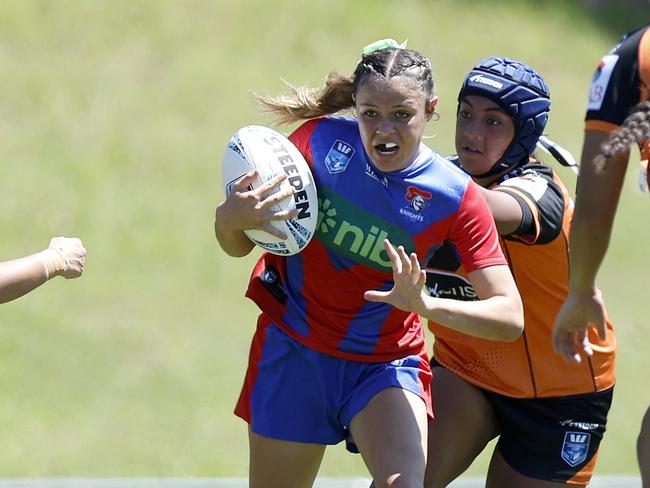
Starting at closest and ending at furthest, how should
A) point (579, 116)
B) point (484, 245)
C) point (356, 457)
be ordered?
point (484, 245) < point (356, 457) < point (579, 116)

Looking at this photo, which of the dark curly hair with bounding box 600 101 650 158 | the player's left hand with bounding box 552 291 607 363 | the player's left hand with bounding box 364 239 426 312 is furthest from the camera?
the player's left hand with bounding box 364 239 426 312

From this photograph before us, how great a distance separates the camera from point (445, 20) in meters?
12.9

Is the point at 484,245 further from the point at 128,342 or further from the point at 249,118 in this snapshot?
the point at 249,118

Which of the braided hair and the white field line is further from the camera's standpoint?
the white field line

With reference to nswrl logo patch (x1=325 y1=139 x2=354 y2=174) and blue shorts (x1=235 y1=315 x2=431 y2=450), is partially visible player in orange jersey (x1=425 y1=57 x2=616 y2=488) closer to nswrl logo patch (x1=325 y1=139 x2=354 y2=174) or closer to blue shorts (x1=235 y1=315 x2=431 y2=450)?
blue shorts (x1=235 y1=315 x2=431 y2=450)

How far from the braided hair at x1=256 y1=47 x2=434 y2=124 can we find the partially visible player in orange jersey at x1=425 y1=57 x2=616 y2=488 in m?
0.37

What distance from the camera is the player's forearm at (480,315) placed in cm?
347

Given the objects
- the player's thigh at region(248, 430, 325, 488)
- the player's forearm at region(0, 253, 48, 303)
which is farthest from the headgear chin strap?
the player's forearm at region(0, 253, 48, 303)

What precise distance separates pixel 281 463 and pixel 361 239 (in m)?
0.77

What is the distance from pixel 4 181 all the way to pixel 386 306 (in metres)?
6.53

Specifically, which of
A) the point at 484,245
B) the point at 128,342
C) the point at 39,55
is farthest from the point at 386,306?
the point at 39,55

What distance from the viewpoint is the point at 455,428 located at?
13.4 ft

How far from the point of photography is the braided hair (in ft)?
12.1

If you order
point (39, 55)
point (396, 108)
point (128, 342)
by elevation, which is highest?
point (39, 55)
